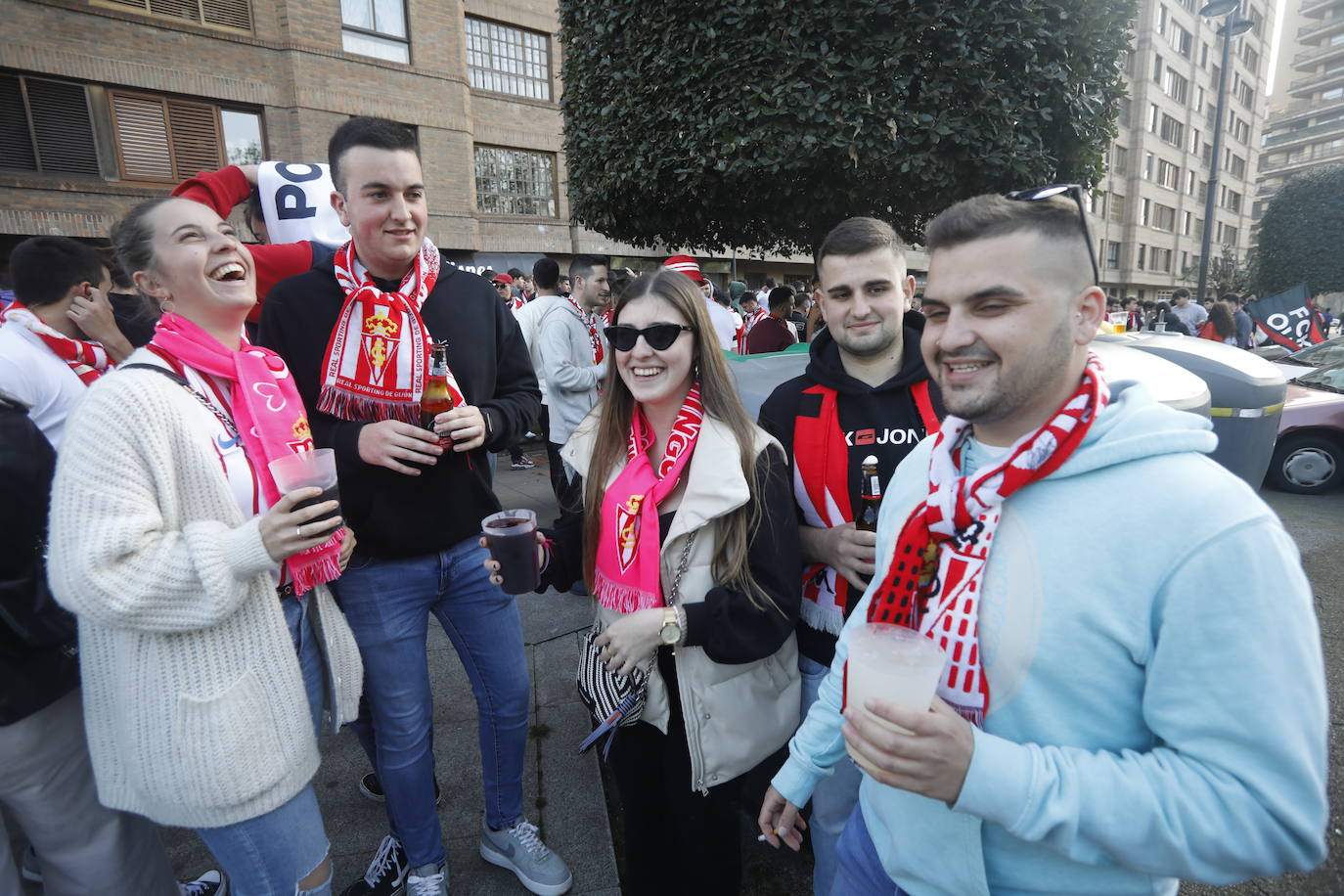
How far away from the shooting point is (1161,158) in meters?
38.1

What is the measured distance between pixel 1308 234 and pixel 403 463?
33737 mm

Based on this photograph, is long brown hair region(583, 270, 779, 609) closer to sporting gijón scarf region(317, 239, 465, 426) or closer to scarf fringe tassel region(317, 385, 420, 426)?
sporting gijón scarf region(317, 239, 465, 426)

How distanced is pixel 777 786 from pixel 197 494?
155cm

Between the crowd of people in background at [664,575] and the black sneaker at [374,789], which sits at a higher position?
the crowd of people in background at [664,575]

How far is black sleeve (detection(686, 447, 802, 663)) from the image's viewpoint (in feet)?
5.92

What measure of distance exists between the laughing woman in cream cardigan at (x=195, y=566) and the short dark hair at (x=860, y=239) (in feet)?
5.65

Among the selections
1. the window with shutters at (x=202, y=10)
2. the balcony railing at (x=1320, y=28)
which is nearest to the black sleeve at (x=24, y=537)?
the window with shutters at (x=202, y=10)

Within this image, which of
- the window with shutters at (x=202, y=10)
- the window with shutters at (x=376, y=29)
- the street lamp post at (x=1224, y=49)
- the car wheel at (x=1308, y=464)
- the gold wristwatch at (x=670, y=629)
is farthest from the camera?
the window with shutters at (x=376, y=29)

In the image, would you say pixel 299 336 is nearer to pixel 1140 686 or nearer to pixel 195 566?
pixel 195 566

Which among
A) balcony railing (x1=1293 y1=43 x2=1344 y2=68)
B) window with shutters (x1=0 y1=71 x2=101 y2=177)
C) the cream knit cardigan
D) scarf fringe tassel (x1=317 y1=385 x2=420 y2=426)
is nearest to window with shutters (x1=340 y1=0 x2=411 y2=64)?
window with shutters (x1=0 y1=71 x2=101 y2=177)

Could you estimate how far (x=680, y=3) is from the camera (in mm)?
3836

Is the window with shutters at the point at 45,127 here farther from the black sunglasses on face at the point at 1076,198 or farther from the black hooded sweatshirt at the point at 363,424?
the black sunglasses on face at the point at 1076,198

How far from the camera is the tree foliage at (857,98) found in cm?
351

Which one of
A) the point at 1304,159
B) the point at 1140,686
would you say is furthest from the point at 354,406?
the point at 1304,159
